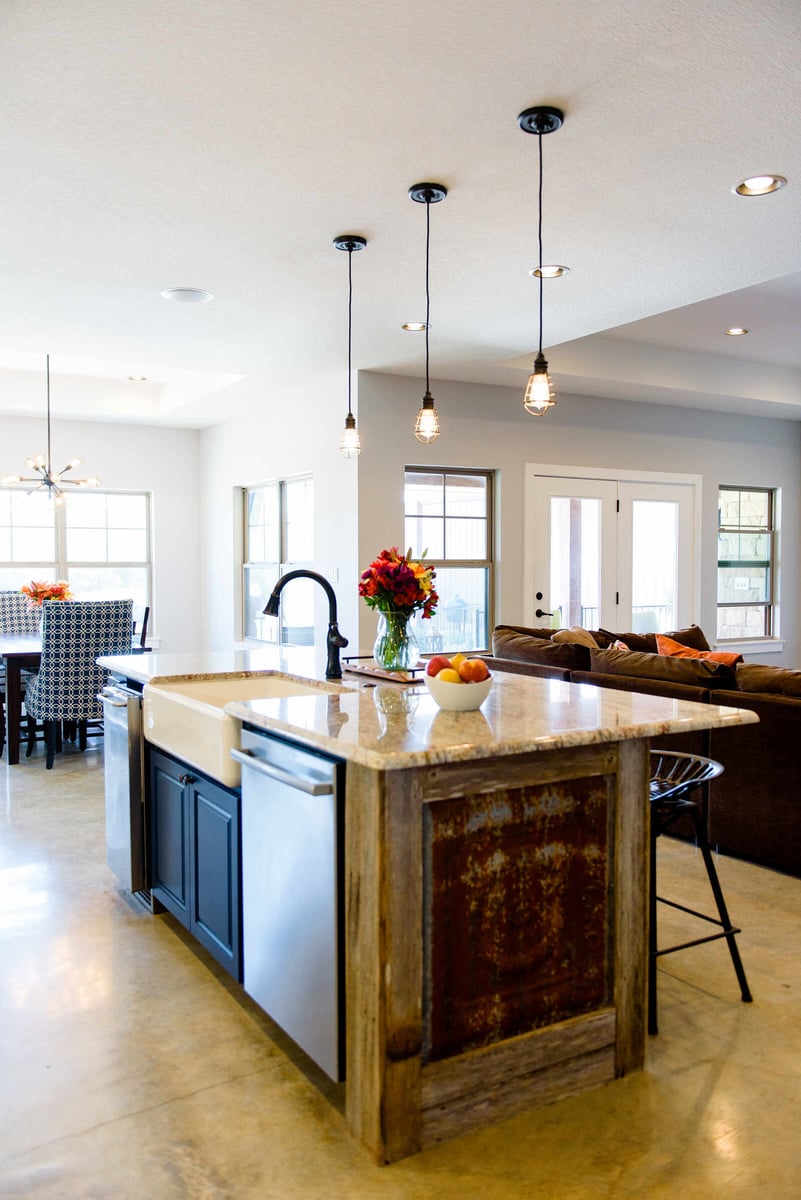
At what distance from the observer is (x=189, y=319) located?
4.83 metres

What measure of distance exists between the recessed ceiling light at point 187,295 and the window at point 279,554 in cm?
239

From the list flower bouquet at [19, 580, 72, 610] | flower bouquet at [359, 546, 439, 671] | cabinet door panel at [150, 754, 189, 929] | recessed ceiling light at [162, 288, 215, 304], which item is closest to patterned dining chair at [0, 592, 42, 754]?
flower bouquet at [19, 580, 72, 610]

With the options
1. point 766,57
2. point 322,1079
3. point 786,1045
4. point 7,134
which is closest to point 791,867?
point 786,1045

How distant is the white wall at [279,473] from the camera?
6.16 metres

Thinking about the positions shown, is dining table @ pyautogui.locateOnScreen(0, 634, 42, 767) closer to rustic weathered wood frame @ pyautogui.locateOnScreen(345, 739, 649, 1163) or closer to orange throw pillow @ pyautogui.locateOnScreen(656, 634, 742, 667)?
orange throw pillow @ pyautogui.locateOnScreen(656, 634, 742, 667)

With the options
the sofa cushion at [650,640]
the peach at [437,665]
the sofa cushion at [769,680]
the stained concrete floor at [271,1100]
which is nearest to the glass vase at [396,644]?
the peach at [437,665]

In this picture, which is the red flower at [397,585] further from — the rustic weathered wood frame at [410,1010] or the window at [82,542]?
the window at [82,542]

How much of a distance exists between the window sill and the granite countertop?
210 inches

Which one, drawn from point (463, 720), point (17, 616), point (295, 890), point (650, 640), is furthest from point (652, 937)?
point (17, 616)

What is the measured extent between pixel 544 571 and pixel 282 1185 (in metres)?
5.38

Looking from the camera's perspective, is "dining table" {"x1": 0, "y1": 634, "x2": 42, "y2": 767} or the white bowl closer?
the white bowl

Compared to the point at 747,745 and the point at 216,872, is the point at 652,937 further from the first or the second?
the point at 747,745

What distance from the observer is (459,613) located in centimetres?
658

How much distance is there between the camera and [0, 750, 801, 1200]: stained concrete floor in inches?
72.5
